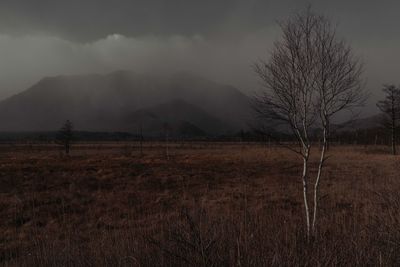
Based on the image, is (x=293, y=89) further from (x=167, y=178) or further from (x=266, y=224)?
(x=167, y=178)

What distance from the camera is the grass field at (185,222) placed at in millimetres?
4102

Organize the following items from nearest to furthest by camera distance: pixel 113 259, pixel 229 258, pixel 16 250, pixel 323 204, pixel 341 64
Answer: pixel 229 258, pixel 113 259, pixel 341 64, pixel 16 250, pixel 323 204

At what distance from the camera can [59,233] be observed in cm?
960

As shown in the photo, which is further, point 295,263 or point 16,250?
point 16,250

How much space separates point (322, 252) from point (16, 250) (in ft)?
24.7

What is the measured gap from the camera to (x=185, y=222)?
7250 millimetres

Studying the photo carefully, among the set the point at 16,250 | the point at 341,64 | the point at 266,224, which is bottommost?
the point at 16,250

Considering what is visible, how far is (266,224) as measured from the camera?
668 centimetres

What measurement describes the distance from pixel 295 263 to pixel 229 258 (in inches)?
29.5

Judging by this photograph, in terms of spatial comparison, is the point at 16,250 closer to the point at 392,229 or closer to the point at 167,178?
the point at 392,229

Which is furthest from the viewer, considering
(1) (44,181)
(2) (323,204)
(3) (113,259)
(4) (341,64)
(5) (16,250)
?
(1) (44,181)

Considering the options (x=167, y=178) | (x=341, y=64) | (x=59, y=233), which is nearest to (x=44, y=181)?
(x=167, y=178)

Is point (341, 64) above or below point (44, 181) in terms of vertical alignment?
above

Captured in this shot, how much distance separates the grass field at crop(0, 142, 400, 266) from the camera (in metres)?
4.10
